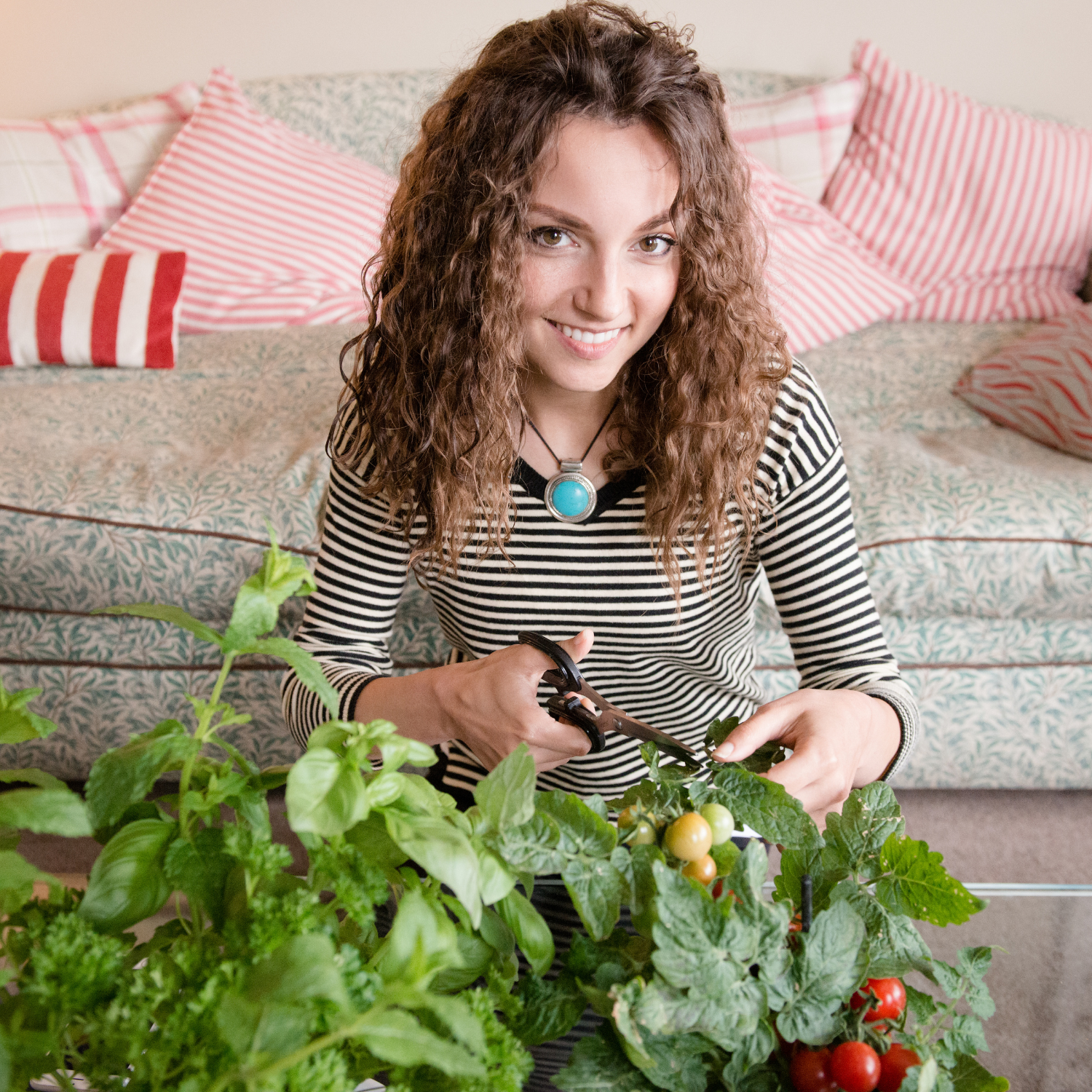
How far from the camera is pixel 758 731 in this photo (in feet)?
1.90

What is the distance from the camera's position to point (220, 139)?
2.09 m

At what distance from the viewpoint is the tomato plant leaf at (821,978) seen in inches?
14.4

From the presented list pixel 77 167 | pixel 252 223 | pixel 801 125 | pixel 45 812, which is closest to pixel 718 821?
pixel 45 812

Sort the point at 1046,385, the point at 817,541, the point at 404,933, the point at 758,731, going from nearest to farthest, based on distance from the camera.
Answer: the point at 404,933 < the point at 758,731 < the point at 817,541 < the point at 1046,385

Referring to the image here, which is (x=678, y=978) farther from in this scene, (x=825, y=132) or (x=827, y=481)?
(x=825, y=132)

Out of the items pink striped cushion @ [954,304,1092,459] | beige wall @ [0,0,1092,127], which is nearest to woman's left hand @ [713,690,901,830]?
pink striped cushion @ [954,304,1092,459]

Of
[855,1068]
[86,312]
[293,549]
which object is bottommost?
[293,549]

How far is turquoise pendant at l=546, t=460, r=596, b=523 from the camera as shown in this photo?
87 cm

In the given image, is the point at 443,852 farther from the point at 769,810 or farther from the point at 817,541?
the point at 817,541

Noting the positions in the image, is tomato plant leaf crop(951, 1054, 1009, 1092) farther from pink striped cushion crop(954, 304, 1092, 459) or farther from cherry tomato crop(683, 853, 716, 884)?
pink striped cushion crop(954, 304, 1092, 459)

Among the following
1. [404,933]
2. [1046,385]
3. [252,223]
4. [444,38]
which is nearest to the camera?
[404,933]

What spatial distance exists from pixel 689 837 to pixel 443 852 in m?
0.11

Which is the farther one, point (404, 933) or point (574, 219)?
point (574, 219)

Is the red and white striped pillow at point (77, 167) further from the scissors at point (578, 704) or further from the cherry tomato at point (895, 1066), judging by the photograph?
the cherry tomato at point (895, 1066)
